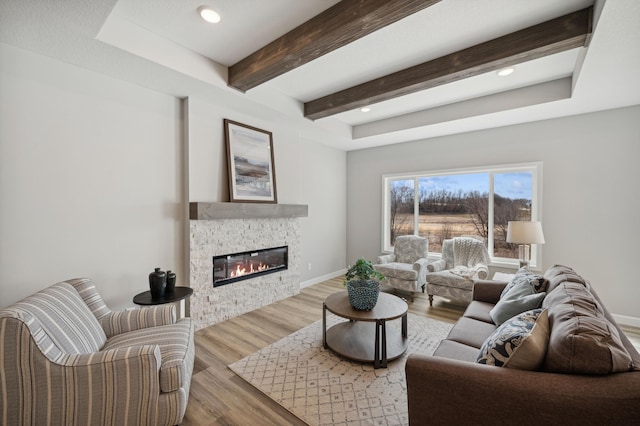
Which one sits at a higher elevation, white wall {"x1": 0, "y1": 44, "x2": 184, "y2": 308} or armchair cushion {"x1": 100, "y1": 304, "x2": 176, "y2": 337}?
white wall {"x1": 0, "y1": 44, "x2": 184, "y2": 308}

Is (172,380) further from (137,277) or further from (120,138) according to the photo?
(120,138)

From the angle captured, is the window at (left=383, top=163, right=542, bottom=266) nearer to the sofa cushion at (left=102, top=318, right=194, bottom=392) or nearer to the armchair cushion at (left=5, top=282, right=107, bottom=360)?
the sofa cushion at (left=102, top=318, right=194, bottom=392)

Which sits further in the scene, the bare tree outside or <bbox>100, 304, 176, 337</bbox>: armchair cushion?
the bare tree outside

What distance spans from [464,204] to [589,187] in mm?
1534

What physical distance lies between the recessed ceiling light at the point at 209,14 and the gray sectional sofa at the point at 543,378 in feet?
8.98

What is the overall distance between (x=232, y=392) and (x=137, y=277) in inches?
64.3

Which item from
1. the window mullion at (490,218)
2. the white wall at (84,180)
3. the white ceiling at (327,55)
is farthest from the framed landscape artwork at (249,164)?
the window mullion at (490,218)

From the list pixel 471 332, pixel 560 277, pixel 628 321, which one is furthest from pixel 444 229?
pixel 471 332

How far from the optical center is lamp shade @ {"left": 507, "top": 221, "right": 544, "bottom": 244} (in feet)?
10.6

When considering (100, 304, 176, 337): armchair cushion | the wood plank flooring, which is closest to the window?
the wood plank flooring

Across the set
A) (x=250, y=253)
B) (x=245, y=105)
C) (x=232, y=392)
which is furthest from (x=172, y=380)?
(x=245, y=105)

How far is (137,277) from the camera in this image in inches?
115

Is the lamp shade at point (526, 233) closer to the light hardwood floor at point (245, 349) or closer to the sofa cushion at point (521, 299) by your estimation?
the sofa cushion at point (521, 299)

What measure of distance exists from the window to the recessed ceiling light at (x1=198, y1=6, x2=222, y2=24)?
3929 mm
